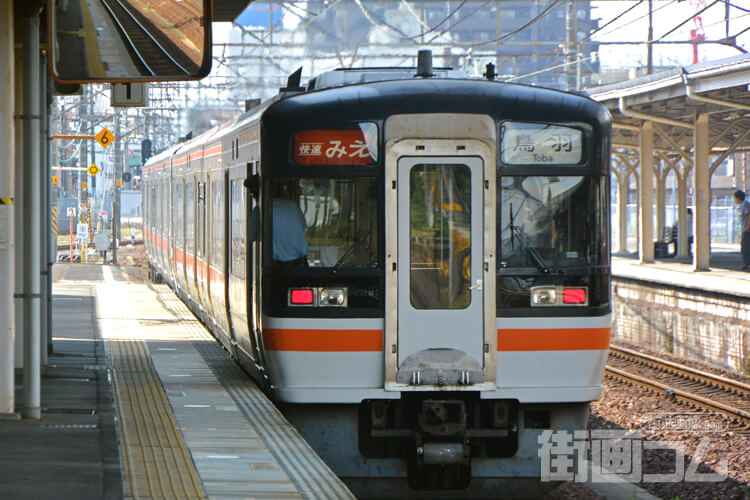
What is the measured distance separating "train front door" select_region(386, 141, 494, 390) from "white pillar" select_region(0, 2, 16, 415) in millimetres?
2314

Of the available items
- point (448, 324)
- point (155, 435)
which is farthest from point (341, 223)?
point (155, 435)

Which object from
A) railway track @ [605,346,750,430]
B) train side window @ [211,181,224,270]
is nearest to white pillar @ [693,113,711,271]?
railway track @ [605,346,750,430]

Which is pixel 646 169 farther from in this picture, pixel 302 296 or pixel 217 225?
pixel 302 296

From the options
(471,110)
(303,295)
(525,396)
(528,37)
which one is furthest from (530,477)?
(528,37)

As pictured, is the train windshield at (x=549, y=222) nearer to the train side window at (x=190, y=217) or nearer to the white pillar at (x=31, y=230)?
the white pillar at (x=31, y=230)

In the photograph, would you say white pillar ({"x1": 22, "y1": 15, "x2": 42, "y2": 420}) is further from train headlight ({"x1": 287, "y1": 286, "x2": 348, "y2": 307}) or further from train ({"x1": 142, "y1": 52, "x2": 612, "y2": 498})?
train headlight ({"x1": 287, "y1": 286, "x2": 348, "y2": 307})

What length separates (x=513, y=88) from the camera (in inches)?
304

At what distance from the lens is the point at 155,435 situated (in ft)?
22.9

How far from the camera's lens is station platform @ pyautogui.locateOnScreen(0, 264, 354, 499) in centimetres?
566

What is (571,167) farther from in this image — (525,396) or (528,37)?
(528,37)

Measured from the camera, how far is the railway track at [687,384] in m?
11.9

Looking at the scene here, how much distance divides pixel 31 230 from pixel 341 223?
1917 mm

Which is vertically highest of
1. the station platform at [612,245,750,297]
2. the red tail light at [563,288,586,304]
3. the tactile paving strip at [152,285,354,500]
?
the red tail light at [563,288,586,304]

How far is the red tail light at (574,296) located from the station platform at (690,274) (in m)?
9.90
